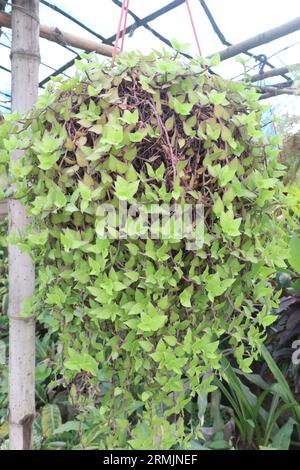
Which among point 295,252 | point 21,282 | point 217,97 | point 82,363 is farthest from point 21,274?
point 295,252

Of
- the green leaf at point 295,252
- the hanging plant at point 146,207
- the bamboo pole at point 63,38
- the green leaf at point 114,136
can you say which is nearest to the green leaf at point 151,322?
the hanging plant at point 146,207

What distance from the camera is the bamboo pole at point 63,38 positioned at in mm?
864

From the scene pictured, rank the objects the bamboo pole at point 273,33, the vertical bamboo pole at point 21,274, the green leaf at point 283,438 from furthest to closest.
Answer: the bamboo pole at point 273,33 → the green leaf at point 283,438 → the vertical bamboo pole at point 21,274

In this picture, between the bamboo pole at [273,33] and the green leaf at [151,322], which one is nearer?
the green leaf at [151,322]

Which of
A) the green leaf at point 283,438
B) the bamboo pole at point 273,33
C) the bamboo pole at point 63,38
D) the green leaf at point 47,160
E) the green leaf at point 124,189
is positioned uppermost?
the bamboo pole at point 273,33

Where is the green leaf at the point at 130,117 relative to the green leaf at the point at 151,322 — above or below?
above

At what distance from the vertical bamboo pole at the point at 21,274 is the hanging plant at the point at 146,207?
0.16 meters

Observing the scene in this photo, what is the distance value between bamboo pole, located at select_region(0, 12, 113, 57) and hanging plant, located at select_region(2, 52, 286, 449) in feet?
1.02

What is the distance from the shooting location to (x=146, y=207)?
1.88 feet

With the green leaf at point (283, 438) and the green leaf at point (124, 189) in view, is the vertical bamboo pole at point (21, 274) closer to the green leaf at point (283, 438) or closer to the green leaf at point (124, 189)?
the green leaf at point (124, 189)

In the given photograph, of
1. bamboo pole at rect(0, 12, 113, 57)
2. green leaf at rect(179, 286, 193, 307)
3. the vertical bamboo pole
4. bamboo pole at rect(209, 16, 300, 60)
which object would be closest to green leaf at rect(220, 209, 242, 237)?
green leaf at rect(179, 286, 193, 307)

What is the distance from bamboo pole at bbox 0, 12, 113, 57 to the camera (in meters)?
0.86

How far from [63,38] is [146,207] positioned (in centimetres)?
61

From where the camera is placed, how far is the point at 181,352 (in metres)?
0.60
